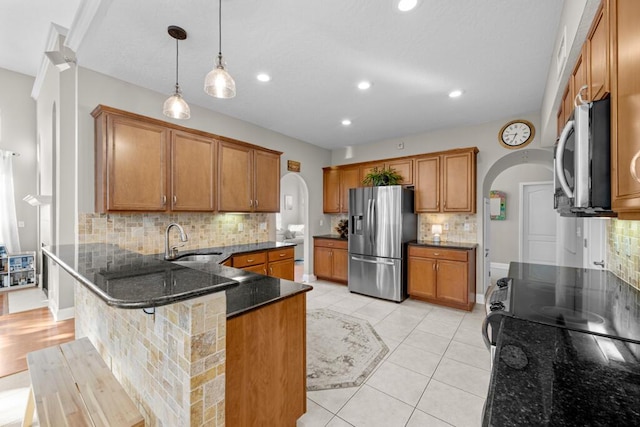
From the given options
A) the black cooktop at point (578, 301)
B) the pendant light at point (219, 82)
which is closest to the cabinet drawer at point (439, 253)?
the black cooktop at point (578, 301)

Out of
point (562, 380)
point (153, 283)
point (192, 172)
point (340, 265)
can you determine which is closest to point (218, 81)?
point (153, 283)

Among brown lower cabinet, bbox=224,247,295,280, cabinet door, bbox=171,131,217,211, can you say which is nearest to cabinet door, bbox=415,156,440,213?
brown lower cabinet, bbox=224,247,295,280

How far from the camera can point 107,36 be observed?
2.22 meters

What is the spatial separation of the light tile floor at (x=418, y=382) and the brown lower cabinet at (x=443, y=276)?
0.33 metres

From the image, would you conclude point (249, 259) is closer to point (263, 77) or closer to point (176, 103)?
point (176, 103)

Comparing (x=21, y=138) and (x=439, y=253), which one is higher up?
(x=21, y=138)

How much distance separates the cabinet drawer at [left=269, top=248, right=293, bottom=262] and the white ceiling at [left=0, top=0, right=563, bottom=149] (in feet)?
6.50

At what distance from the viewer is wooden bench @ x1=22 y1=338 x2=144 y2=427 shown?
1.12 m

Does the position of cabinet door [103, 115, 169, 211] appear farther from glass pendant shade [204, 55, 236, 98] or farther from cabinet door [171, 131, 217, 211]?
glass pendant shade [204, 55, 236, 98]

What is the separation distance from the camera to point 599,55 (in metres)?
1.17

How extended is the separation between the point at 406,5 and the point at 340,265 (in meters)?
4.02

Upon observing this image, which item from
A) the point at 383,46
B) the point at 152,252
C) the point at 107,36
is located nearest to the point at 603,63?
the point at 383,46

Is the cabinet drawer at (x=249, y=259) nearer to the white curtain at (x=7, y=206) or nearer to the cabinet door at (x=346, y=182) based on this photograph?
the cabinet door at (x=346, y=182)

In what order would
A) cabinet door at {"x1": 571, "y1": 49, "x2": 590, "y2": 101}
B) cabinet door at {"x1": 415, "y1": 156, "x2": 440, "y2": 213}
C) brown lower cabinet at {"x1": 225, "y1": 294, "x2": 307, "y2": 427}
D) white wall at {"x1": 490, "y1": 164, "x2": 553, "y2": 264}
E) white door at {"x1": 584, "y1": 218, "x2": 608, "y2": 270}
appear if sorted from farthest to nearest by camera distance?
white wall at {"x1": 490, "y1": 164, "x2": 553, "y2": 264}
cabinet door at {"x1": 415, "y1": 156, "x2": 440, "y2": 213}
white door at {"x1": 584, "y1": 218, "x2": 608, "y2": 270}
cabinet door at {"x1": 571, "y1": 49, "x2": 590, "y2": 101}
brown lower cabinet at {"x1": 225, "y1": 294, "x2": 307, "y2": 427}
